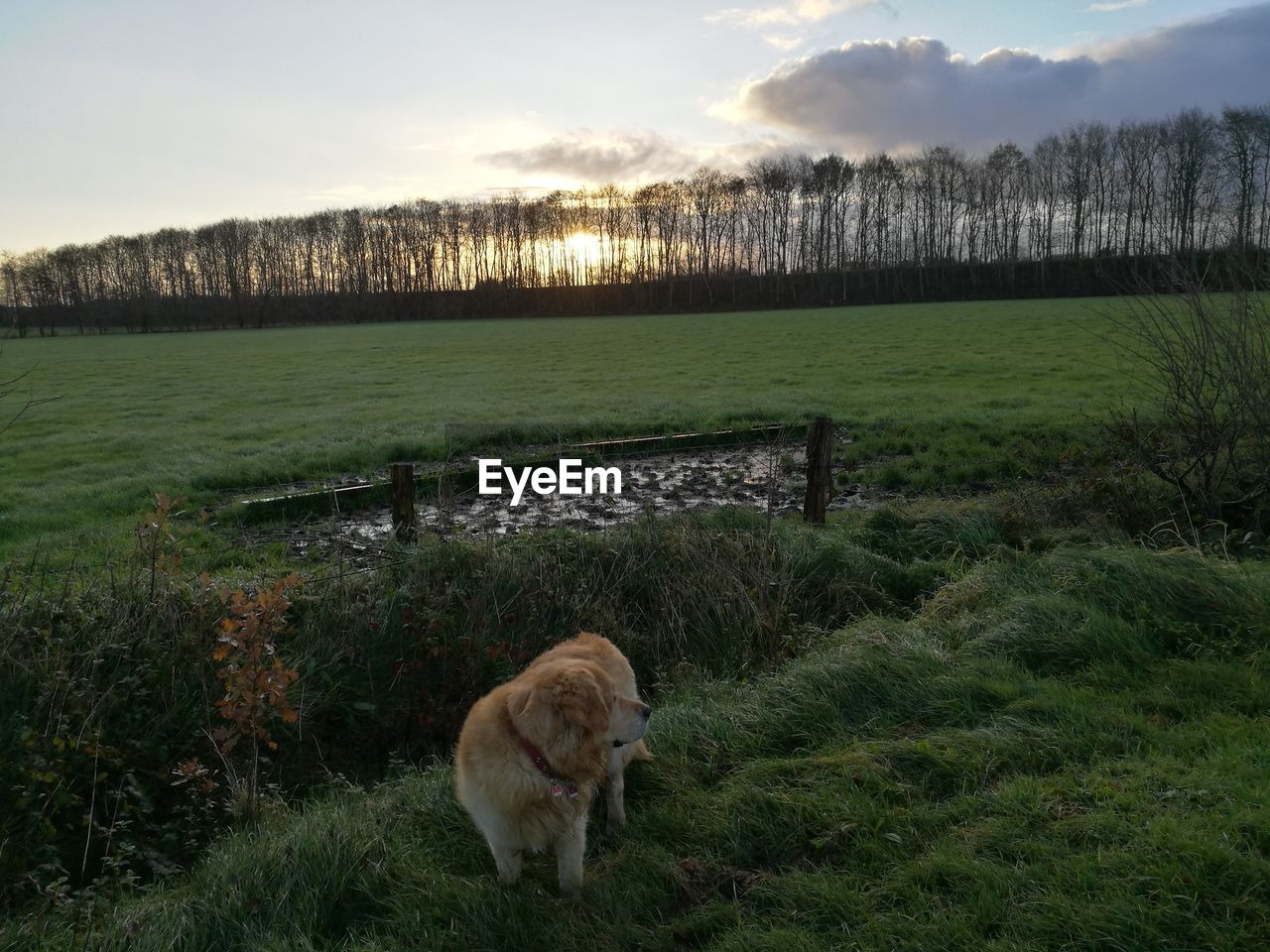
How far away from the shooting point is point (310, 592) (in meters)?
6.82

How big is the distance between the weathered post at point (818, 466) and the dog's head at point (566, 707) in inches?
254

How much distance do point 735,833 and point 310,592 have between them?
4640 millimetres

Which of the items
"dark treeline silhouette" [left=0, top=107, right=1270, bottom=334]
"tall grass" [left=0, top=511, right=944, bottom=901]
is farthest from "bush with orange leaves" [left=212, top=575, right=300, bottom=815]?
"dark treeline silhouette" [left=0, top=107, right=1270, bottom=334]

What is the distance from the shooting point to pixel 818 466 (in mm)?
9695

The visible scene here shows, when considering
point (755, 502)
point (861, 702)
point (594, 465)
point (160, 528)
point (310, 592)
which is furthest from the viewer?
point (594, 465)

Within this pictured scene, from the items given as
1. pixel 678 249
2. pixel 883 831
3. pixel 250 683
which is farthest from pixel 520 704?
pixel 678 249

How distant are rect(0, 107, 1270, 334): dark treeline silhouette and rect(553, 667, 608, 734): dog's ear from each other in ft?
271

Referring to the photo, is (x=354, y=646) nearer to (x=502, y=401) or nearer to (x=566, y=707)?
(x=566, y=707)

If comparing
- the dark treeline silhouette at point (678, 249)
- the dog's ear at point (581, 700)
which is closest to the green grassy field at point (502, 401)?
the dog's ear at point (581, 700)

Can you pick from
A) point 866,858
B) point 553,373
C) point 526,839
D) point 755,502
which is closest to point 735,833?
point 866,858

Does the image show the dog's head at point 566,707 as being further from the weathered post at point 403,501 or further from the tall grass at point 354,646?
the weathered post at point 403,501

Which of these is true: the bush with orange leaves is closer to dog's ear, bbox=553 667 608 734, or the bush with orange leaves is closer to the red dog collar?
the red dog collar

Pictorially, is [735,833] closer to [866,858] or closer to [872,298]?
[866,858]

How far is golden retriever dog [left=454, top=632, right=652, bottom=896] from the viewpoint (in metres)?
3.58
